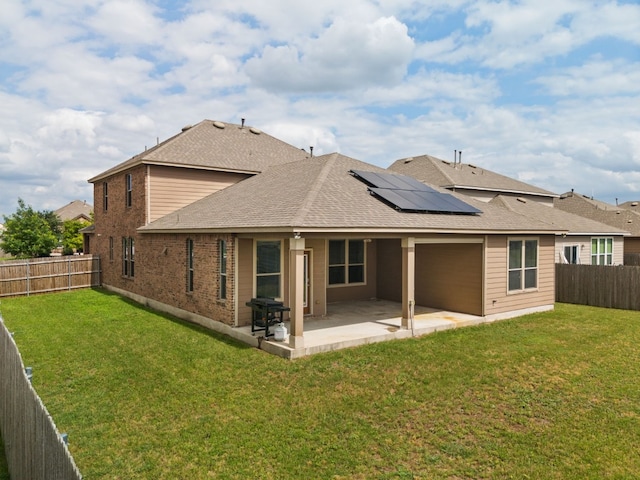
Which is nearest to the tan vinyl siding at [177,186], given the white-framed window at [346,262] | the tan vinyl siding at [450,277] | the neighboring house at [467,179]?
the white-framed window at [346,262]

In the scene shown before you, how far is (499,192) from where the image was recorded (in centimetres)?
2533

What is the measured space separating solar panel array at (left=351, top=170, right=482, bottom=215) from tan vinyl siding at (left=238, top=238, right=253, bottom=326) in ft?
13.6

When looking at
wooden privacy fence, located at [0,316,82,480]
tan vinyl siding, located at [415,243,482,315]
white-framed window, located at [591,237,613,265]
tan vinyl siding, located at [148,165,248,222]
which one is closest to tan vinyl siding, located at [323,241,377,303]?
tan vinyl siding, located at [415,243,482,315]

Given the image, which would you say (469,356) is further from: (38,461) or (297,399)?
(38,461)

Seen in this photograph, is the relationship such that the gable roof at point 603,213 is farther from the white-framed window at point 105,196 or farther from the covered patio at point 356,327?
the white-framed window at point 105,196

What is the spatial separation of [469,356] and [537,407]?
2.51 metres

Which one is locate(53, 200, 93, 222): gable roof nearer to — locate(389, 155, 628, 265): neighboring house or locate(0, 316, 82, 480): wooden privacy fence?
locate(389, 155, 628, 265): neighboring house

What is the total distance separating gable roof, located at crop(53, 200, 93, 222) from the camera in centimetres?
5923

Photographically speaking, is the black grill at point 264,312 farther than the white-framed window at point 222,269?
No

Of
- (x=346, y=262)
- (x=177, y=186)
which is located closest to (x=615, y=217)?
(x=346, y=262)

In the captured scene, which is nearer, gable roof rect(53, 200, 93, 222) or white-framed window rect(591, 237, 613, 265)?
white-framed window rect(591, 237, 613, 265)

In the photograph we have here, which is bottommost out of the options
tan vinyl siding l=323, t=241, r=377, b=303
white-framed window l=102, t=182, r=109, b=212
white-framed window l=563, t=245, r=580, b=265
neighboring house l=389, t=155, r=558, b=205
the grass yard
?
the grass yard

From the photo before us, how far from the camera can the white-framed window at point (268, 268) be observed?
453 inches

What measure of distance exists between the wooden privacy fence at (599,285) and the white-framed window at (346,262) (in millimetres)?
8430
